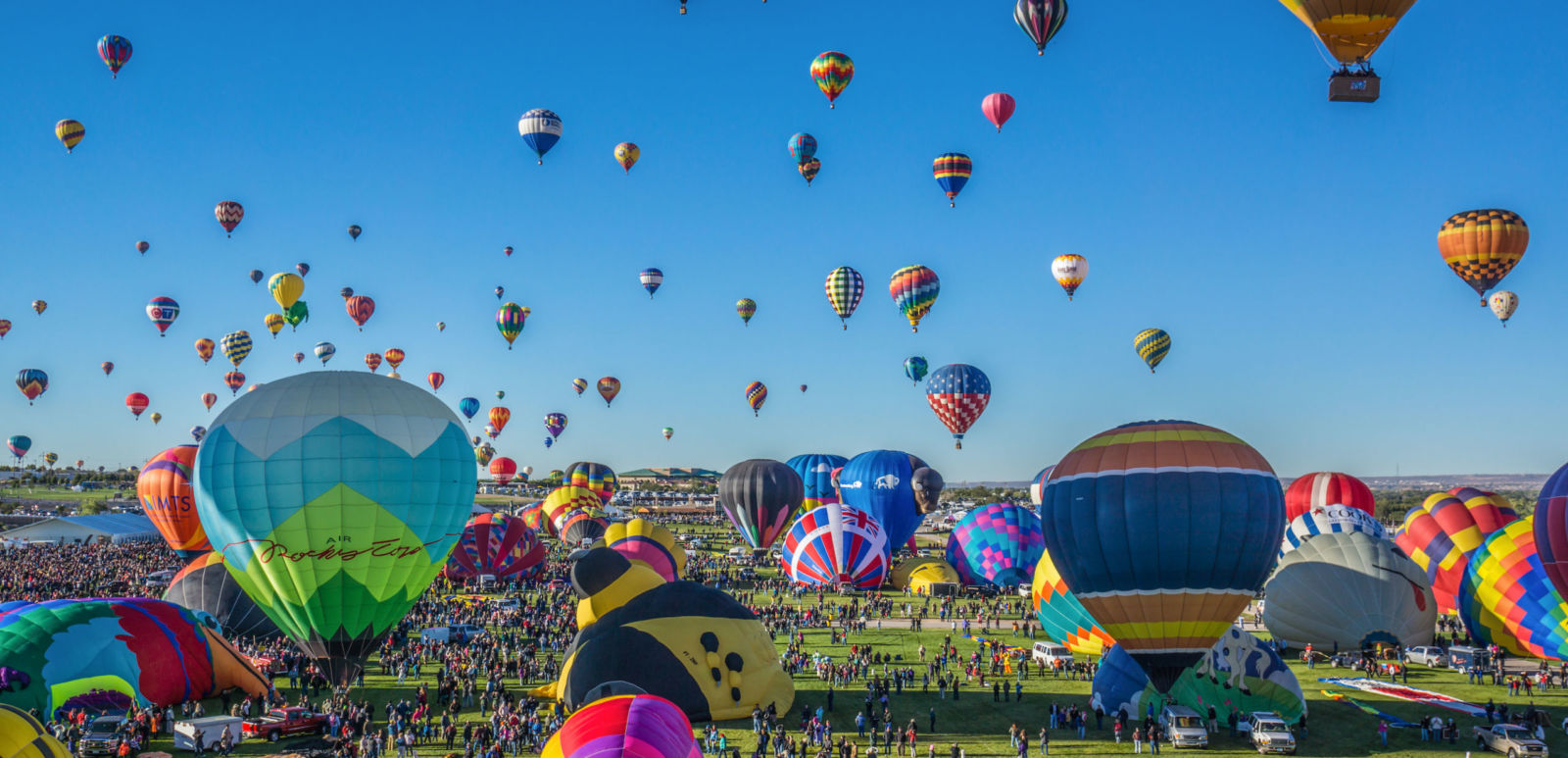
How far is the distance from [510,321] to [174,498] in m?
17.2

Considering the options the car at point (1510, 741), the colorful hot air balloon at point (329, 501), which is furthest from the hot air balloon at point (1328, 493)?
the colorful hot air balloon at point (329, 501)

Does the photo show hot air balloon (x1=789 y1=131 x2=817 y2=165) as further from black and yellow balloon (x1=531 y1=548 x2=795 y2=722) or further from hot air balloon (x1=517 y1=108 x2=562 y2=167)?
black and yellow balloon (x1=531 y1=548 x2=795 y2=722)

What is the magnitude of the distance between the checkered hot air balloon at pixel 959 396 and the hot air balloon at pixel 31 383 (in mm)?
45466

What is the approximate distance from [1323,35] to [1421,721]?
1117 centimetres

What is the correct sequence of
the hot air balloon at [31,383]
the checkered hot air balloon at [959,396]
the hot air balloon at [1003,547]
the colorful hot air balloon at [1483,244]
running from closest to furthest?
the colorful hot air balloon at [1483,244]
the hot air balloon at [1003,547]
the checkered hot air balloon at [959,396]
the hot air balloon at [31,383]

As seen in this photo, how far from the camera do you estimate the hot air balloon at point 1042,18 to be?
26.3 m

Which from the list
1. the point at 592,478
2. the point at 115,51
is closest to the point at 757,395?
the point at 592,478

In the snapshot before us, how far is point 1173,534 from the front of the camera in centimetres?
1611

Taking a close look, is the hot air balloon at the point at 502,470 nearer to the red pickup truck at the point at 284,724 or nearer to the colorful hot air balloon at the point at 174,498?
the colorful hot air balloon at the point at 174,498

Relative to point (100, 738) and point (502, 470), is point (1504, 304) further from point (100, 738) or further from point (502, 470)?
point (502, 470)

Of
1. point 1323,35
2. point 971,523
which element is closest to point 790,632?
point 971,523

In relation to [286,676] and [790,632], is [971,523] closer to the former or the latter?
[790,632]

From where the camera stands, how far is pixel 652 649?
16.3m

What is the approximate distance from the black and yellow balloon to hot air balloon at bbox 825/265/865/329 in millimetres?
22965
